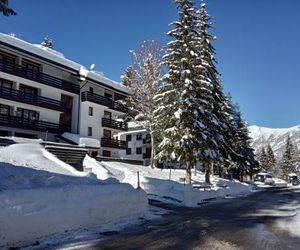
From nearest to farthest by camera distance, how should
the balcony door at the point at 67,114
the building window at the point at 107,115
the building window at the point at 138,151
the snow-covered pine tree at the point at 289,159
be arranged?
the balcony door at the point at 67,114 < the building window at the point at 107,115 < the building window at the point at 138,151 < the snow-covered pine tree at the point at 289,159

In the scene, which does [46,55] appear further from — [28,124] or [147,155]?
[147,155]

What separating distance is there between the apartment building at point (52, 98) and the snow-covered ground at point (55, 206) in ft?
72.4

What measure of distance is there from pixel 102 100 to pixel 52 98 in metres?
7.66

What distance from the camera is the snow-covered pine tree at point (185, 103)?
30359 millimetres

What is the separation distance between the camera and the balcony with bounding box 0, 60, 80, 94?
117 feet

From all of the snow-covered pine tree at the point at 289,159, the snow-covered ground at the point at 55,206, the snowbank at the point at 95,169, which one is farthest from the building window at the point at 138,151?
the snow-covered ground at the point at 55,206

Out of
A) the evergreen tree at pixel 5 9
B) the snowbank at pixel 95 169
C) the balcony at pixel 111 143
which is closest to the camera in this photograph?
the evergreen tree at pixel 5 9

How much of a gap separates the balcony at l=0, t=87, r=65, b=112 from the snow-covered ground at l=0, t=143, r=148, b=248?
21.3 metres

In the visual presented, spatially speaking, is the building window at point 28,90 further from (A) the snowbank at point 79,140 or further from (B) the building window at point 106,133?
(B) the building window at point 106,133

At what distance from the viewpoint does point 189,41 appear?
32375 millimetres

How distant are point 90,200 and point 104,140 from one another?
35455 millimetres

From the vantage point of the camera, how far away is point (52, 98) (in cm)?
4128

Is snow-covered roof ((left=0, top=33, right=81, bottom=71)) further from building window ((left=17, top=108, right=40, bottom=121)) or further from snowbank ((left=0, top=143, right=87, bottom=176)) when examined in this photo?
snowbank ((left=0, top=143, right=87, bottom=176))

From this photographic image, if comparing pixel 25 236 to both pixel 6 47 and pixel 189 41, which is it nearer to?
pixel 189 41
